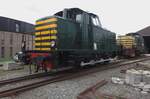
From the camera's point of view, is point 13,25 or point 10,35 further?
point 13,25

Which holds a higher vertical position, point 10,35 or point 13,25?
point 13,25

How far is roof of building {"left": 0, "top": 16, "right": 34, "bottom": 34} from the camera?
27.7m

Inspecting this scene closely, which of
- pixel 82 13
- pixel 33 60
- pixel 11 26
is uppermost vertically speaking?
pixel 11 26

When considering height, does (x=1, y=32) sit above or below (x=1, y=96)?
above

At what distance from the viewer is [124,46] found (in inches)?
779

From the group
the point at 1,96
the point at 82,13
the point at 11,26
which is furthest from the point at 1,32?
the point at 1,96

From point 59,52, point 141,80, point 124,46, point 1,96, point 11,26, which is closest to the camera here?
point 1,96

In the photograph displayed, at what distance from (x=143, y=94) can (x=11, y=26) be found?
91.5ft

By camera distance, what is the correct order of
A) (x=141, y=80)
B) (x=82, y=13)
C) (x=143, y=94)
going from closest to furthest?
(x=143, y=94) → (x=141, y=80) → (x=82, y=13)

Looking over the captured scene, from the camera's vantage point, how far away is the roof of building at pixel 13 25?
2765cm

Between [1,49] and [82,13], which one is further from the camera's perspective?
[1,49]

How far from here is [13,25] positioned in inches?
1169

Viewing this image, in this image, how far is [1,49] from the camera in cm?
2747

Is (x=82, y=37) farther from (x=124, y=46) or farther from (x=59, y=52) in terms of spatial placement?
(x=124, y=46)
